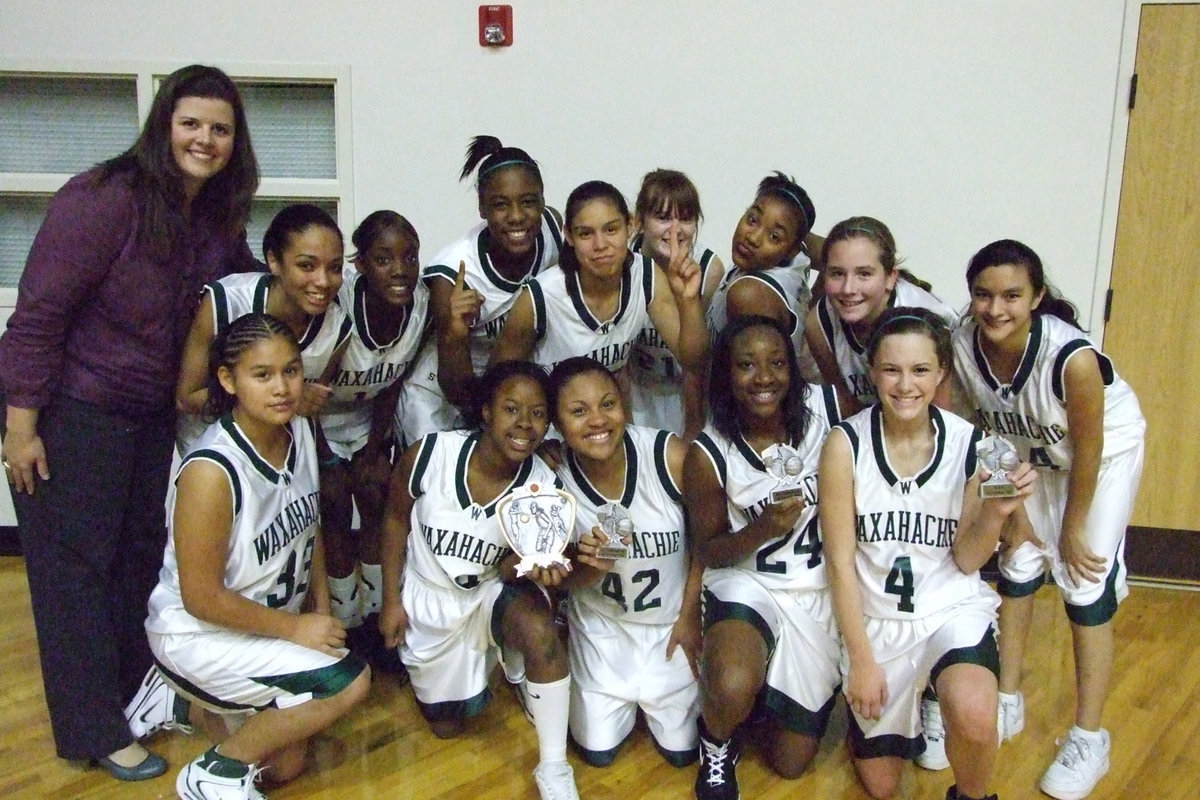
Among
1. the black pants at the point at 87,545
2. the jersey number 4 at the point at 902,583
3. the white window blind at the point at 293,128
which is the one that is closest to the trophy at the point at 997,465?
the jersey number 4 at the point at 902,583

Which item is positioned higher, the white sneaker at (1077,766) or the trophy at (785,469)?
the trophy at (785,469)

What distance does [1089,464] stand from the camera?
2209mm

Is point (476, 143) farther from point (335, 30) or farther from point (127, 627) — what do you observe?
point (127, 627)

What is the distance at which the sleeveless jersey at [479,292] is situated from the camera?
268 cm

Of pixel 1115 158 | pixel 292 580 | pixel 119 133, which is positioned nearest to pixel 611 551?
pixel 292 580

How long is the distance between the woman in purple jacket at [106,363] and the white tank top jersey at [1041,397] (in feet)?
6.34

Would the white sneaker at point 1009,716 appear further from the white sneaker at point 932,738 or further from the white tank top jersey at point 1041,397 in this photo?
the white tank top jersey at point 1041,397

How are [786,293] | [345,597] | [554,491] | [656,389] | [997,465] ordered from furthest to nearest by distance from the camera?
A: [656,389], [345,597], [786,293], [554,491], [997,465]

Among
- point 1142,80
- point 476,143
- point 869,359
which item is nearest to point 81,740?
point 476,143

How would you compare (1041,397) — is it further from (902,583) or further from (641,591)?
(641,591)

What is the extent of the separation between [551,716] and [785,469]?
83cm

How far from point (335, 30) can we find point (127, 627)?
2.35 meters

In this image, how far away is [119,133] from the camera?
3.78 m

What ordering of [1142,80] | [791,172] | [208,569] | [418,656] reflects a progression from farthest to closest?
[791,172], [1142,80], [418,656], [208,569]
